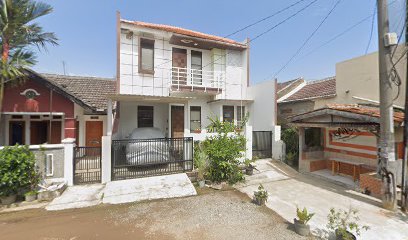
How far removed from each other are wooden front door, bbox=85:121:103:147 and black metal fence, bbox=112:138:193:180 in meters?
4.82

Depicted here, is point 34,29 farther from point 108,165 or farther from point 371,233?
point 371,233

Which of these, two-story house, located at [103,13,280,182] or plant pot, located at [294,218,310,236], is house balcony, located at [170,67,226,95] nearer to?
two-story house, located at [103,13,280,182]

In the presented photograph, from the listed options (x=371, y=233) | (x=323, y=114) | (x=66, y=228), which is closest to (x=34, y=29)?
(x=66, y=228)

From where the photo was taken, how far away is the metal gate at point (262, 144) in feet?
36.4

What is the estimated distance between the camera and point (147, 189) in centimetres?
673

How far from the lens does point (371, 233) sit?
4.33m

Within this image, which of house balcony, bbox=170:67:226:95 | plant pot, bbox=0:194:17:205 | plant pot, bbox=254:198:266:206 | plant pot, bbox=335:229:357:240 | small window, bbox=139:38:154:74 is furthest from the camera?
house balcony, bbox=170:67:226:95

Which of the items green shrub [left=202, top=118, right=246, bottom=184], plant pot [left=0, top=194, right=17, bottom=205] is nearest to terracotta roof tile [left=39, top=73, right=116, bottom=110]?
plant pot [left=0, top=194, right=17, bottom=205]

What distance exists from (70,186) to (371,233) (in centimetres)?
918

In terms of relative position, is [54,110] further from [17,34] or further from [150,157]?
[150,157]

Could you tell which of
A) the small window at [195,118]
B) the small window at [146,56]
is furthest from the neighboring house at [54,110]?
the small window at [195,118]

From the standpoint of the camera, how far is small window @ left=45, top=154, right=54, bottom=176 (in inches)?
256

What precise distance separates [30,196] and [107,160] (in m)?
2.34

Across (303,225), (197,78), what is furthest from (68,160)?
(197,78)
